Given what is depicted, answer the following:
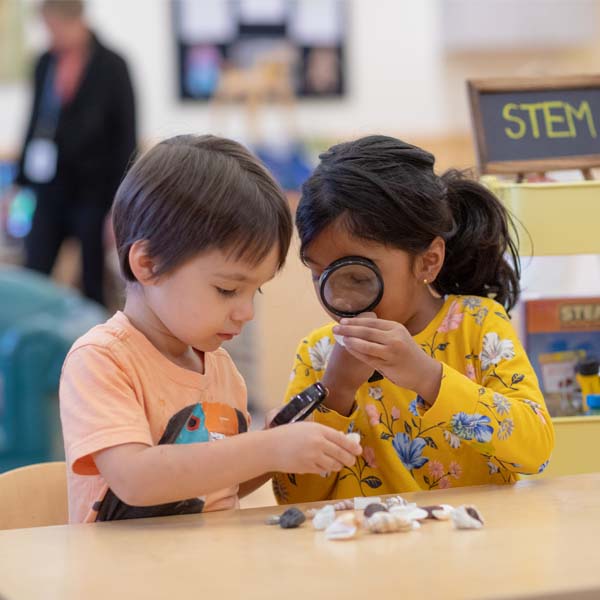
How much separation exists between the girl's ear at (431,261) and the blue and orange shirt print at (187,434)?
332mm

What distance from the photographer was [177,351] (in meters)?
1.46

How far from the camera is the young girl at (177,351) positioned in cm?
127

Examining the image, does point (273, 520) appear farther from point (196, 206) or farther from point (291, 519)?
point (196, 206)

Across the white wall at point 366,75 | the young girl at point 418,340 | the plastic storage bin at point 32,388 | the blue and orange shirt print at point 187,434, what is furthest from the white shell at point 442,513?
the white wall at point 366,75

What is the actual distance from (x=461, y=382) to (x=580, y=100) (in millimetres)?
809

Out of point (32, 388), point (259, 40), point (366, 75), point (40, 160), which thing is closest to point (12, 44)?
point (259, 40)

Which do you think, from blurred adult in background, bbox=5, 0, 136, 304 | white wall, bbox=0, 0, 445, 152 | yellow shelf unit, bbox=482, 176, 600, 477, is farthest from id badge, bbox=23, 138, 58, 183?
yellow shelf unit, bbox=482, 176, 600, 477

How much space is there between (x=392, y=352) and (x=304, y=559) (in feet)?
1.27

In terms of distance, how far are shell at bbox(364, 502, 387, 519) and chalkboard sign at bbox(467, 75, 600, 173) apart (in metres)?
0.88

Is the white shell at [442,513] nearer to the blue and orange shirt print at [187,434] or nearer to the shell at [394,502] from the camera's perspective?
the shell at [394,502]

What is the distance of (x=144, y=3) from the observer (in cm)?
796

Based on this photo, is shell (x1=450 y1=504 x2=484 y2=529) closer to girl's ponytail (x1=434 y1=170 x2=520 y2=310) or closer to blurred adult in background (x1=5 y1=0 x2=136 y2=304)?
girl's ponytail (x1=434 y1=170 x2=520 y2=310)

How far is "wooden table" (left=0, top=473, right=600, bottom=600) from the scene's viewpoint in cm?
94

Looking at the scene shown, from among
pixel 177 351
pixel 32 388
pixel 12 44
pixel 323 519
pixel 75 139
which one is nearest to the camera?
pixel 323 519
